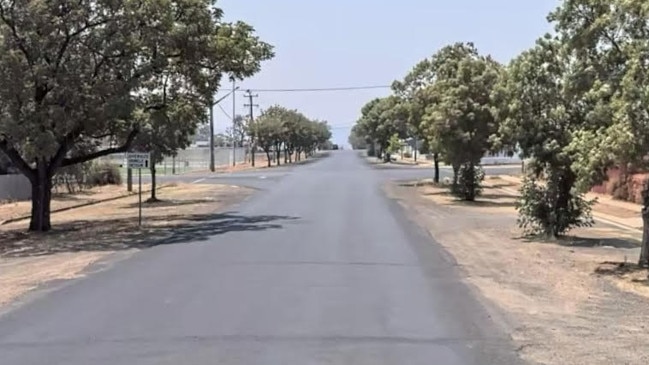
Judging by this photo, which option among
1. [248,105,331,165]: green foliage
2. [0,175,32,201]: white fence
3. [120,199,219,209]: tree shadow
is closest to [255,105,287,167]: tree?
[248,105,331,165]: green foliage

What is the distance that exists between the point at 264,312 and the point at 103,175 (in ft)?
168

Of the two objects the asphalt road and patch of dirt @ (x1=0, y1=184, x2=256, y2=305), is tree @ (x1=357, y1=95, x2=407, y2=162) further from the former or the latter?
the asphalt road

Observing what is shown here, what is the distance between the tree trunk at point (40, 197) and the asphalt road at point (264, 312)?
882cm

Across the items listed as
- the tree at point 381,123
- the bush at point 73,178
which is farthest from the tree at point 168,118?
the tree at point 381,123

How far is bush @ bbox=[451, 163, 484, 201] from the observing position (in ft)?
124

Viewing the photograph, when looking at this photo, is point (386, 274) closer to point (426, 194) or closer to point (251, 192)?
point (426, 194)

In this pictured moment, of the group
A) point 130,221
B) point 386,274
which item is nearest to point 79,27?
point 130,221

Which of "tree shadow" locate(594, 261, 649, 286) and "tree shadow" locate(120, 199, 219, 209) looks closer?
"tree shadow" locate(594, 261, 649, 286)

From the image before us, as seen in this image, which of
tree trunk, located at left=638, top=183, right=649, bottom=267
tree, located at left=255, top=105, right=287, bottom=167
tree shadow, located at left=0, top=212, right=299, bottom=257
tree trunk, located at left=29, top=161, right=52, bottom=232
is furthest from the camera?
tree, located at left=255, top=105, right=287, bottom=167

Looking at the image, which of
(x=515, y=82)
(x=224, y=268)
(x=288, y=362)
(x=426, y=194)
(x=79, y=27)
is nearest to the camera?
(x=288, y=362)

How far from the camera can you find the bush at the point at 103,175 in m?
57.2

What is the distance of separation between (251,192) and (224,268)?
30.8 metres

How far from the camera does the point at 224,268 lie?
606 inches

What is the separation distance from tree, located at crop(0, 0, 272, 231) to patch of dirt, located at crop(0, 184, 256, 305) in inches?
90.1
